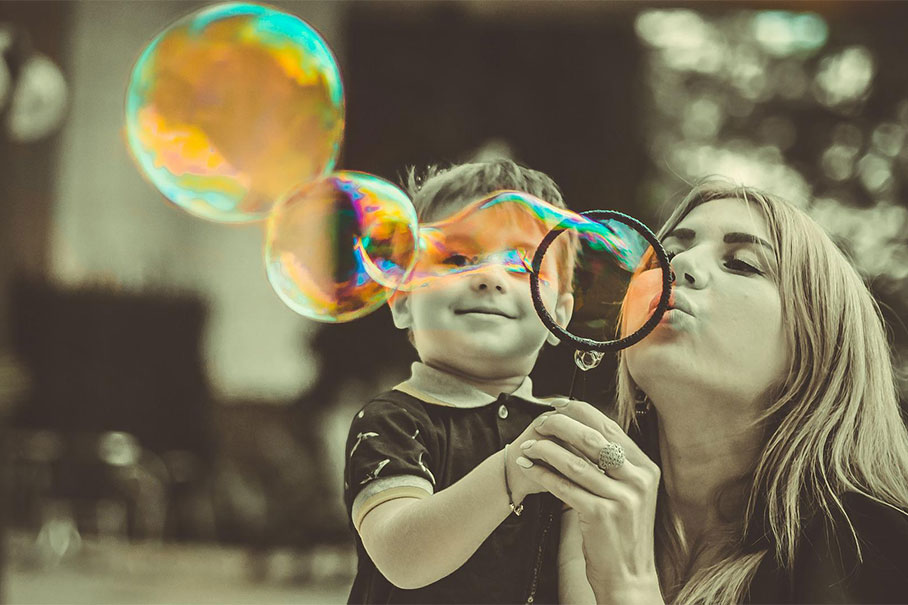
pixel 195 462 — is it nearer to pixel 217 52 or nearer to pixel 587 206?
pixel 217 52

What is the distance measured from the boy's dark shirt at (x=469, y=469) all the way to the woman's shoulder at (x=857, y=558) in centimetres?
23

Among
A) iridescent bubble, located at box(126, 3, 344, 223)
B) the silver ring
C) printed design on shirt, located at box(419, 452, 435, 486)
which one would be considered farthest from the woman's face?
iridescent bubble, located at box(126, 3, 344, 223)

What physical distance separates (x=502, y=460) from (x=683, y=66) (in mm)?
882

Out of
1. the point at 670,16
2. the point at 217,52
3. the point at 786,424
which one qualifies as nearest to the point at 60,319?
the point at 217,52

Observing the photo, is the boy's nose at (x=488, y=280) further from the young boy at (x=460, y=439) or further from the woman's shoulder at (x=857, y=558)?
the woman's shoulder at (x=857, y=558)

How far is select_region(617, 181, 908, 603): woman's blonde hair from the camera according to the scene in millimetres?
892

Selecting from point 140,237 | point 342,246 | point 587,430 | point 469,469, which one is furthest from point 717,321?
point 140,237

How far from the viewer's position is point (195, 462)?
235 cm

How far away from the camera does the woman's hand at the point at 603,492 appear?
82 cm

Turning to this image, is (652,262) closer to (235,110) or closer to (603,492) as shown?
(603,492)

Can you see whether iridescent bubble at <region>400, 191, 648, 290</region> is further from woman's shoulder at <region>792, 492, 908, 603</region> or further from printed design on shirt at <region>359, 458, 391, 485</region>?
woman's shoulder at <region>792, 492, 908, 603</region>

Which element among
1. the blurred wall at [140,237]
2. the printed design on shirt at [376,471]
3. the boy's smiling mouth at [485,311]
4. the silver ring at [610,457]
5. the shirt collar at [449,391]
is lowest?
the blurred wall at [140,237]

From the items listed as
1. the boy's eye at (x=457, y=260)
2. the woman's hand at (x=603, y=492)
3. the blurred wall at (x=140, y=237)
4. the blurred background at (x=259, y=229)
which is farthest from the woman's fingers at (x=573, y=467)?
the blurred wall at (x=140, y=237)

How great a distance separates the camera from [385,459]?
35.1 inches
